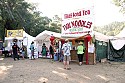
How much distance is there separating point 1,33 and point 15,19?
9.03 feet

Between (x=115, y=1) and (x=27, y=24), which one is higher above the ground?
(x=115, y=1)

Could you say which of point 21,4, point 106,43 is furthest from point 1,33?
point 106,43

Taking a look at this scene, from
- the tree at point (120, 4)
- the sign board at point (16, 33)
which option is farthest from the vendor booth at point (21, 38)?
the tree at point (120, 4)

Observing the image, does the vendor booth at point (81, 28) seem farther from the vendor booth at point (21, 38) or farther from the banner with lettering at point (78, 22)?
the vendor booth at point (21, 38)

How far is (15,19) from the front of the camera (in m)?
30.0

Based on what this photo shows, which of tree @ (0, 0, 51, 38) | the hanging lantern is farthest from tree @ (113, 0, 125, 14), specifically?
the hanging lantern

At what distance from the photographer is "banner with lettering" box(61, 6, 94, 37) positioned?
1628cm

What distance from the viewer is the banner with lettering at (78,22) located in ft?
53.4

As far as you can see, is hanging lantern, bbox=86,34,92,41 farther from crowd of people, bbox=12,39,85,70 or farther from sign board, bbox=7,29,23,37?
sign board, bbox=7,29,23,37

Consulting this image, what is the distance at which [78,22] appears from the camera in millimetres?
16984

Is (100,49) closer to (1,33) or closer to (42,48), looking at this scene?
(42,48)

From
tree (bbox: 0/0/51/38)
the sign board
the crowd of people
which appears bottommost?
the crowd of people

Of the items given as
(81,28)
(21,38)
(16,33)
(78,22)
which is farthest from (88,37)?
(16,33)

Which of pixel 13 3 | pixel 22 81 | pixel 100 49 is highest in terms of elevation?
pixel 13 3
